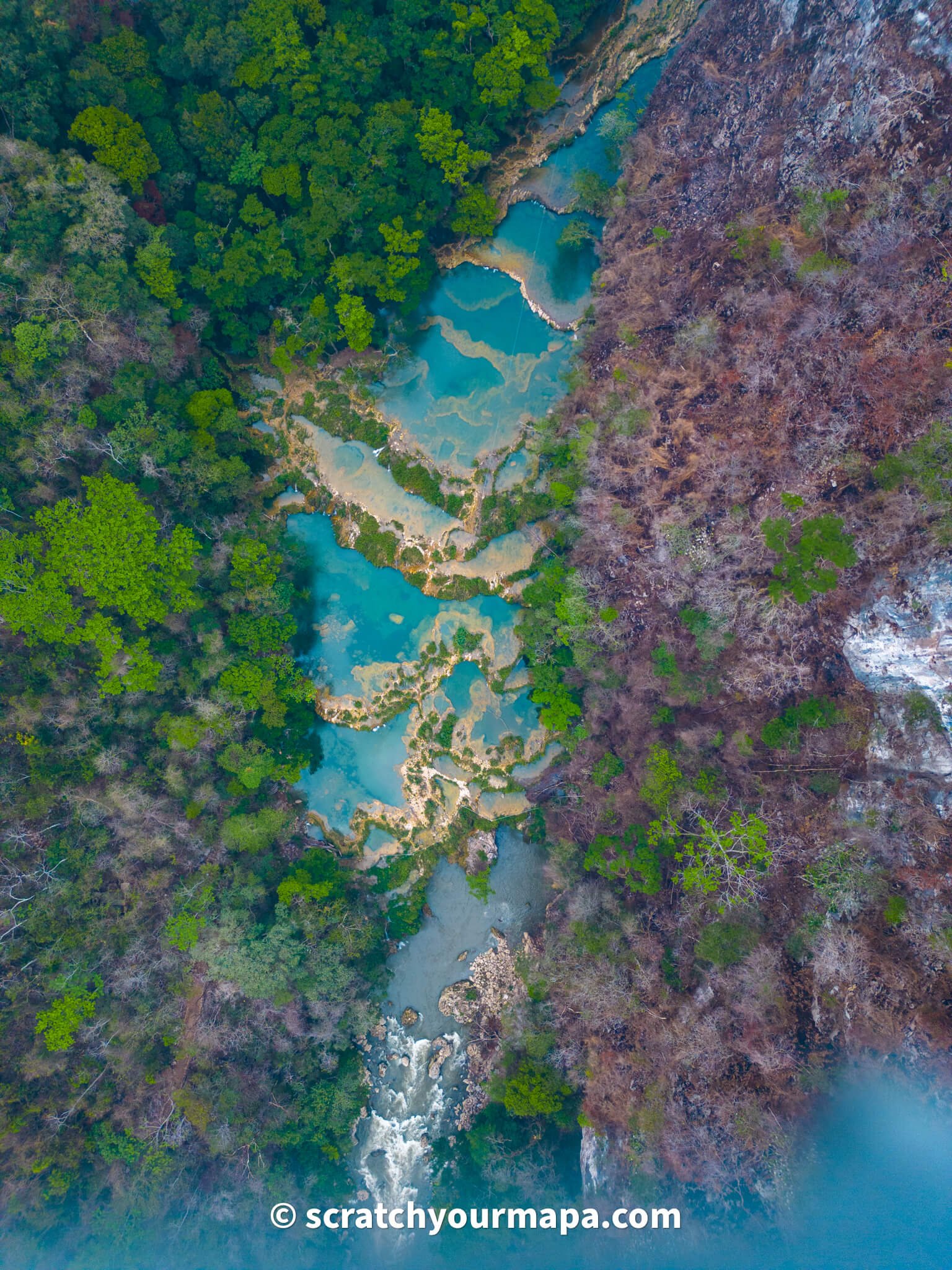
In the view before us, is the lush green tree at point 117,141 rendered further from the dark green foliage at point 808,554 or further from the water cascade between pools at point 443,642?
the dark green foliage at point 808,554

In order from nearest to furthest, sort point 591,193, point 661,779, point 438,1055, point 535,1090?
point 661,779 < point 535,1090 < point 591,193 < point 438,1055

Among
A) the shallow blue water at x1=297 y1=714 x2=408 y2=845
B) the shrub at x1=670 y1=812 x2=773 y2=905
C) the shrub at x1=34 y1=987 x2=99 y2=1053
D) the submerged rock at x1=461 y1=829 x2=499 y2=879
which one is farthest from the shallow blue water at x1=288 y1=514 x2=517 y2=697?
the shrub at x1=34 y1=987 x2=99 y2=1053

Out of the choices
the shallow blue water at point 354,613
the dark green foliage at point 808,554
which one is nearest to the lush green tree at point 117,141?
the shallow blue water at point 354,613

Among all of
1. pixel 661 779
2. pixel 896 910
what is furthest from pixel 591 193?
pixel 896 910

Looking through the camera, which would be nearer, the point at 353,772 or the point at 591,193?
the point at 591,193

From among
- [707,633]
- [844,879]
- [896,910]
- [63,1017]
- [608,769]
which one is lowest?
[63,1017]

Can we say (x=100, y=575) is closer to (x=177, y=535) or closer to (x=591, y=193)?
(x=177, y=535)

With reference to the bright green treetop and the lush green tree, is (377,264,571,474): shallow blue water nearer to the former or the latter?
the lush green tree
